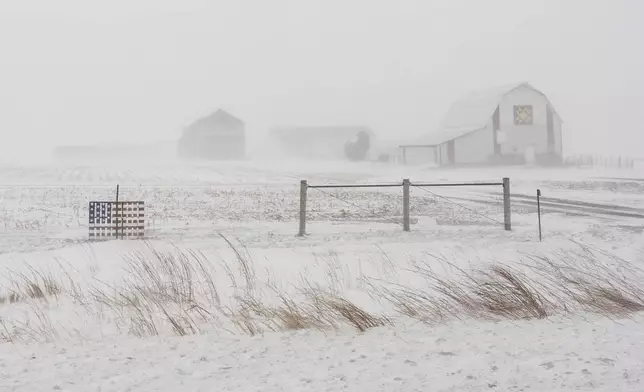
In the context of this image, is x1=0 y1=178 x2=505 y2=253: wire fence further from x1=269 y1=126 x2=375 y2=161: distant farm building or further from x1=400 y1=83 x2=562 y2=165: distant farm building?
x1=269 y1=126 x2=375 y2=161: distant farm building

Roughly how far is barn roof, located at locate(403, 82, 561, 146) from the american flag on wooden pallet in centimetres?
1449

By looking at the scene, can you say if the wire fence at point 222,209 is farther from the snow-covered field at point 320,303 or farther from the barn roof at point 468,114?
the barn roof at point 468,114

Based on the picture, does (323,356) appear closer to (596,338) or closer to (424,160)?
(596,338)

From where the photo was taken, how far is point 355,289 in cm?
558

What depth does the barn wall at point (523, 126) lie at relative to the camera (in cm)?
1942

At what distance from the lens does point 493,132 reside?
22.4 meters

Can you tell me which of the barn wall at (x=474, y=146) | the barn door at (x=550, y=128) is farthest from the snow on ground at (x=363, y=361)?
the barn wall at (x=474, y=146)

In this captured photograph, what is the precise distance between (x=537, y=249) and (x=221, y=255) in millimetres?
4926

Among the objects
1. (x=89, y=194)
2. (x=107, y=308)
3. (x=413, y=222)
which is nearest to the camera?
(x=107, y=308)

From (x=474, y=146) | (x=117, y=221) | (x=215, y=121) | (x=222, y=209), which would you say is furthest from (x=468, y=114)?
(x=117, y=221)

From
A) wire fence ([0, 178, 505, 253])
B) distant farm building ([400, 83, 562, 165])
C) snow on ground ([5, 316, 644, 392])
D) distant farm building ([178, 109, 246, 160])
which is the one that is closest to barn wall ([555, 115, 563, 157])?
distant farm building ([400, 83, 562, 165])

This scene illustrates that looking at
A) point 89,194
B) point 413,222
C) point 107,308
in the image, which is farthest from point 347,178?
point 107,308

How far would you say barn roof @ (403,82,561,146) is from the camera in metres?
21.6

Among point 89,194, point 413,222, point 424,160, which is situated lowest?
point 413,222
